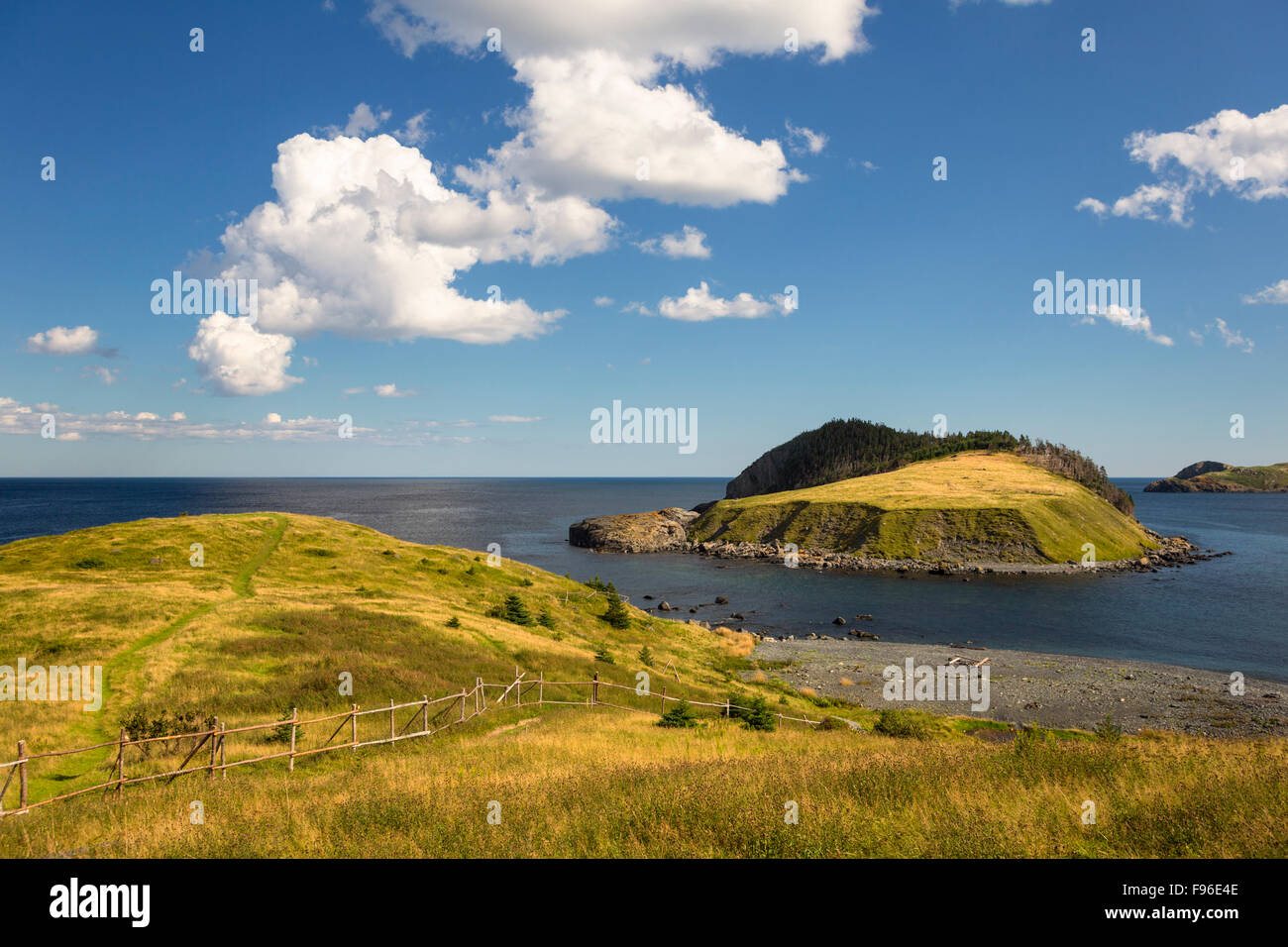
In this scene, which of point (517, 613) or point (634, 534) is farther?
point (634, 534)

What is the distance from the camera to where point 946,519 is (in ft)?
393

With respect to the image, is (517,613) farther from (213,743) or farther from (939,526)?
(939,526)

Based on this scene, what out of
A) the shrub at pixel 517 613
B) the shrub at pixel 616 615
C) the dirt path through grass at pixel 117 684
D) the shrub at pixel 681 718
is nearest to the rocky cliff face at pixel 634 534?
the shrub at pixel 616 615

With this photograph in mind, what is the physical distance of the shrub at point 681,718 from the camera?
3028cm

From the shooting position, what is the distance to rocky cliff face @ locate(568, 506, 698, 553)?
5699 inches

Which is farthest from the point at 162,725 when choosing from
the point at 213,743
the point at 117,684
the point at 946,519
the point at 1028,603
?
the point at 946,519

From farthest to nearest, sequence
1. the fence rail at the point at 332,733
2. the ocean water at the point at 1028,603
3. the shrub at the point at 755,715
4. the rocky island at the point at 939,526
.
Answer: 1. the rocky island at the point at 939,526
2. the ocean water at the point at 1028,603
3. the shrub at the point at 755,715
4. the fence rail at the point at 332,733

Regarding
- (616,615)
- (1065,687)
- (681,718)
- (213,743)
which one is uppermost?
(213,743)

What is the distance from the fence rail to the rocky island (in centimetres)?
8544

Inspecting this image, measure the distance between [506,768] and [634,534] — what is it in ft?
432

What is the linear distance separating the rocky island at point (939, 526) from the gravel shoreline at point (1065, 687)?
48980 millimetres

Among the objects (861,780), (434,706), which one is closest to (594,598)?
(434,706)

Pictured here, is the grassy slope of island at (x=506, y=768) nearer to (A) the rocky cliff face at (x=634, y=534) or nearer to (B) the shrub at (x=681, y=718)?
(B) the shrub at (x=681, y=718)
